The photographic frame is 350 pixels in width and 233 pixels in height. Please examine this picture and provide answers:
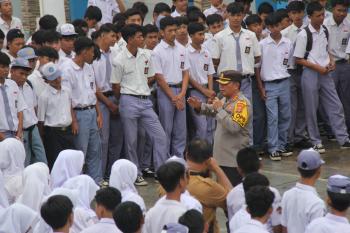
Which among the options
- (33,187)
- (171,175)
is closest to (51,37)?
(33,187)

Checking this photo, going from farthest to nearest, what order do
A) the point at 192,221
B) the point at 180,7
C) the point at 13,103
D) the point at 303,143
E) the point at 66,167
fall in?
the point at 180,7 < the point at 303,143 < the point at 13,103 < the point at 66,167 < the point at 192,221

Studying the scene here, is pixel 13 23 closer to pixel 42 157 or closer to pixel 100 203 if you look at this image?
pixel 42 157

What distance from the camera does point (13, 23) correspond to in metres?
11.5

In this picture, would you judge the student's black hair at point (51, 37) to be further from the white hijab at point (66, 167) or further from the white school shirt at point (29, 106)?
the white hijab at point (66, 167)

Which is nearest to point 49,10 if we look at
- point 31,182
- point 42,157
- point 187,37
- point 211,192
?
point 187,37

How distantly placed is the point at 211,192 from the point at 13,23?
6377 mm

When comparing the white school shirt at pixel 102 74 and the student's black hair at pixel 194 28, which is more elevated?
the student's black hair at pixel 194 28

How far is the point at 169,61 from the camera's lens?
10.3 metres

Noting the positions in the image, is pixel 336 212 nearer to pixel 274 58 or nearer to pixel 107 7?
pixel 274 58

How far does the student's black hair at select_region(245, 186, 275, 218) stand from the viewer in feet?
17.1

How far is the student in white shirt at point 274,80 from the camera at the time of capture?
1102 centimetres

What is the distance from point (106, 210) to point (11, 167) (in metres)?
1.98

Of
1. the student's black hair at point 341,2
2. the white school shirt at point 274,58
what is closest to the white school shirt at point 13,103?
the white school shirt at point 274,58

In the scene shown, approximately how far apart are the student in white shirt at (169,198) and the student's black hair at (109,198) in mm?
262
